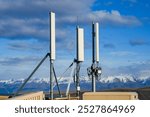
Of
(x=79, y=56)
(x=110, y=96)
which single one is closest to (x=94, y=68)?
(x=79, y=56)

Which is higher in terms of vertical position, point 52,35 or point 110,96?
point 52,35

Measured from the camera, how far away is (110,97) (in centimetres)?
1606

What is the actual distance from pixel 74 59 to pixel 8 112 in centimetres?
1488

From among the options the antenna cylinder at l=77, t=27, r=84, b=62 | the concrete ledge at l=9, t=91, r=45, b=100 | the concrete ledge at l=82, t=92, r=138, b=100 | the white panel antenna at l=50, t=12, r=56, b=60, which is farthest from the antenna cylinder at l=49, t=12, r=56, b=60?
the concrete ledge at l=82, t=92, r=138, b=100

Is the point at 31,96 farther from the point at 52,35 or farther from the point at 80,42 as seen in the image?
the point at 80,42

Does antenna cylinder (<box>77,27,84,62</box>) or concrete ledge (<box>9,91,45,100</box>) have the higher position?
antenna cylinder (<box>77,27,84,62</box>)

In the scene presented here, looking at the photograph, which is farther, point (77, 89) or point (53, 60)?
point (77, 89)

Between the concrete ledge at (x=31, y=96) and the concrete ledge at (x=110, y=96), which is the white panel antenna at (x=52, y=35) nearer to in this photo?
the concrete ledge at (x=31, y=96)

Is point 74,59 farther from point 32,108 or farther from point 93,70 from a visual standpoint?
point 32,108

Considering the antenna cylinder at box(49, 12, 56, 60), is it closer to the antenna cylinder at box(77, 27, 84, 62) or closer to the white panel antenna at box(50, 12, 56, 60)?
the white panel antenna at box(50, 12, 56, 60)

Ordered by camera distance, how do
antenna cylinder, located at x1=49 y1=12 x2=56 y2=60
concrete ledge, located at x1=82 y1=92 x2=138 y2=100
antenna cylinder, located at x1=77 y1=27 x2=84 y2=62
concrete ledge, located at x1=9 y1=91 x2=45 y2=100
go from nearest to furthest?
concrete ledge, located at x1=9 y1=91 x2=45 y2=100 → concrete ledge, located at x1=82 y1=92 x2=138 y2=100 → antenna cylinder, located at x1=49 y1=12 x2=56 y2=60 → antenna cylinder, located at x1=77 y1=27 x2=84 y2=62

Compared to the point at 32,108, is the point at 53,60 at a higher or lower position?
higher

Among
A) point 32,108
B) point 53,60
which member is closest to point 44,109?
point 32,108

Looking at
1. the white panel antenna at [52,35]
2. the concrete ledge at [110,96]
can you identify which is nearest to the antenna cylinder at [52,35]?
the white panel antenna at [52,35]
